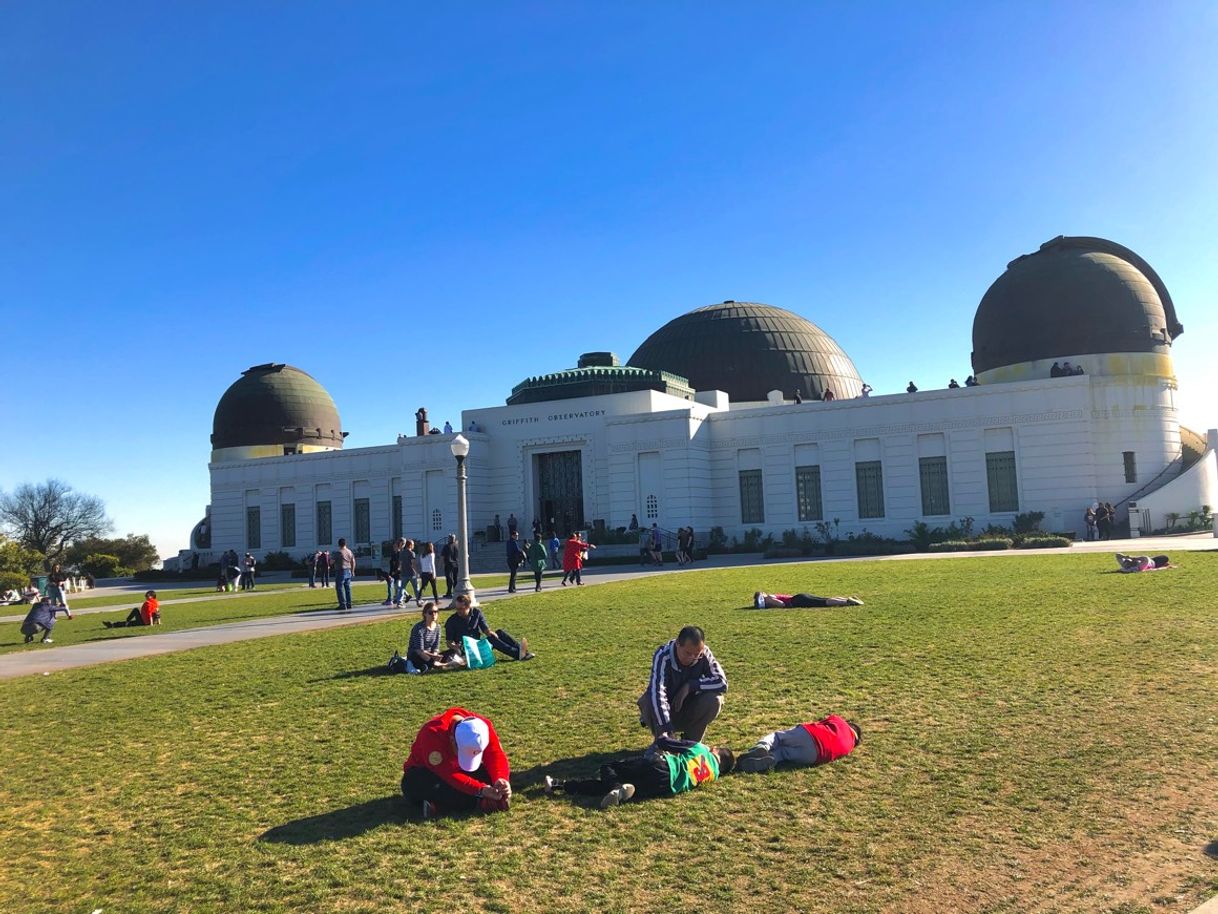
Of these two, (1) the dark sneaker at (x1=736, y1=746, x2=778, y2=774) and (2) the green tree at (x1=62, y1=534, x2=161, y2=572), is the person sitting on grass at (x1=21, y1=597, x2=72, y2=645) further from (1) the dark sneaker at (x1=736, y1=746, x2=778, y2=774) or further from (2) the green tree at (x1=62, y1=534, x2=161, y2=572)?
(2) the green tree at (x1=62, y1=534, x2=161, y2=572)

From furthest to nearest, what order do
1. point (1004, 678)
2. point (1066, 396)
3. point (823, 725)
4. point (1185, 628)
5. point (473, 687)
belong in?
point (1066, 396), point (1185, 628), point (473, 687), point (1004, 678), point (823, 725)

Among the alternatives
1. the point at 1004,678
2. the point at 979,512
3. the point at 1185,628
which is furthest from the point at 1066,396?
the point at 1004,678

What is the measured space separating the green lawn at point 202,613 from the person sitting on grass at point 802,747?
1477 centimetres

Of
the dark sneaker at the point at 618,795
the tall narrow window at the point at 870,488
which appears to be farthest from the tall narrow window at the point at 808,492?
the dark sneaker at the point at 618,795

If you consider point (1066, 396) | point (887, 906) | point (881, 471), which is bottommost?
point (887, 906)

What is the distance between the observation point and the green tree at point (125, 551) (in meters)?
76.3

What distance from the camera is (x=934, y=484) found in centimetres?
3841

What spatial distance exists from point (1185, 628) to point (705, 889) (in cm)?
928

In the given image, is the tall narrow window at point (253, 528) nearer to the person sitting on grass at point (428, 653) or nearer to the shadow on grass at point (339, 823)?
the person sitting on grass at point (428, 653)

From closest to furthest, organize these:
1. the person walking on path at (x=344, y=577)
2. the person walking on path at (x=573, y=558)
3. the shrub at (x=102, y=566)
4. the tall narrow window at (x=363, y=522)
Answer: the person walking on path at (x=344, y=577)
the person walking on path at (x=573, y=558)
the tall narrow window at (x=363, y=522)
the shrub at (x=102, y=566)

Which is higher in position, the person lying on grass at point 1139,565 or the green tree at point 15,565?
the green tree at point 15,565

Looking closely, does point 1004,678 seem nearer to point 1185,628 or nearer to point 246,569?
point 1185,628

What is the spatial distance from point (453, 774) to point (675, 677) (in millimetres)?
1925

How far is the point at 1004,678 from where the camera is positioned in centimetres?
926
